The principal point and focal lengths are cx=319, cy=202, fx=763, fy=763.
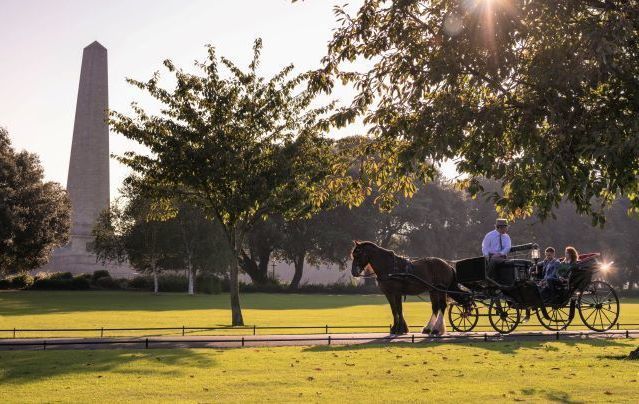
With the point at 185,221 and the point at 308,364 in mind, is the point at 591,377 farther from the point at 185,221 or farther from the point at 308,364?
the point at 185,221

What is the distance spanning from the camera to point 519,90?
15.0m

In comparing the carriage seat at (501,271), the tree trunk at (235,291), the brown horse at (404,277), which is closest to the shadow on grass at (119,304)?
the tree trunk at (235,291)

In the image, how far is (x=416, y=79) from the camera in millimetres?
14469

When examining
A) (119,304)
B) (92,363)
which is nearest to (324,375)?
(92,363)

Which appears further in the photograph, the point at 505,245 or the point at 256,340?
the point at 505,245

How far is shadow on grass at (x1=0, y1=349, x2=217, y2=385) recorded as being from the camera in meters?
12.5

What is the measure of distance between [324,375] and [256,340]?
5.70m

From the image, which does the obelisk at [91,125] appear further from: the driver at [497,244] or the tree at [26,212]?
the driver at [497,244]

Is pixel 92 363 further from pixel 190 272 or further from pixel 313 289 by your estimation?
pixel 313 289

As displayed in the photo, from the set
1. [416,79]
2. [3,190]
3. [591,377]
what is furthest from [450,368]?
[3,190]

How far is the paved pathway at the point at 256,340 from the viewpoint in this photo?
16719 millimetres

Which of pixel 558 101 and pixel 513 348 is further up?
pixel 558 101

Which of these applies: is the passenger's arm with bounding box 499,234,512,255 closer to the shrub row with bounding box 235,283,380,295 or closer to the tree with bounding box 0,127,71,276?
the tree with bounding box 0,127,71,276

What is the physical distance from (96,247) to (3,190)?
1279 cm
